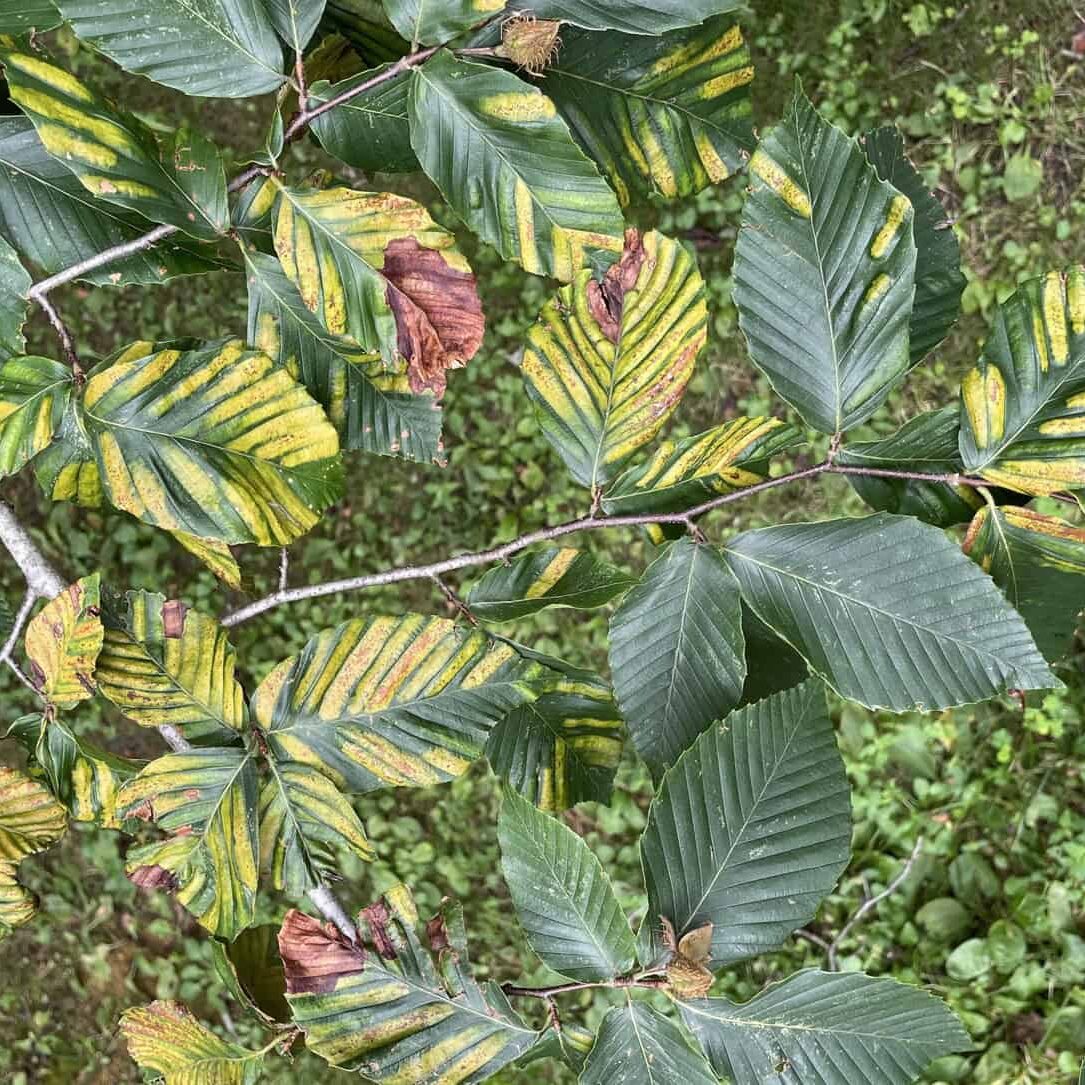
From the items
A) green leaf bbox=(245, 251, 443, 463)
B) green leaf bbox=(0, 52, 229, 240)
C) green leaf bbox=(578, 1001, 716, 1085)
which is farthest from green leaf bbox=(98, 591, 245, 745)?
green leaf bbox=(578, 1001, 716, 1085)

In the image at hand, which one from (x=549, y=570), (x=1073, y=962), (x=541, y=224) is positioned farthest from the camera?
(x=1073, y=962)

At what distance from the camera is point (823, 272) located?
0.84 meters

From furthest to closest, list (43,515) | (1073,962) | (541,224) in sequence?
1. (43,515)
2. (1073,962)
3. (541,224)

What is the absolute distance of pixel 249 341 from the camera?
3.22 ft

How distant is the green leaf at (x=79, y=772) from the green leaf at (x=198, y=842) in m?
0.07

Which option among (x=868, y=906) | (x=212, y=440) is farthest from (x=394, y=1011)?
(x=868, y=906)

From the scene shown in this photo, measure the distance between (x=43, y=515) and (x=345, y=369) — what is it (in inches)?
63.9

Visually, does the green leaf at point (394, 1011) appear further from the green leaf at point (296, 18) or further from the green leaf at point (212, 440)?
the green leaf at point (296, 18)

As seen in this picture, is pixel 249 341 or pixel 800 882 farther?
pixel 249 341

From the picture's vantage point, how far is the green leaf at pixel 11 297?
91cm

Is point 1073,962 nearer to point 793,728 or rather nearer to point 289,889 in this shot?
point 793,728

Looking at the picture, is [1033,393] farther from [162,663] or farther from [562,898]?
[162,663]

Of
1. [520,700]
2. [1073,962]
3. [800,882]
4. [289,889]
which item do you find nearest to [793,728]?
[800,882]

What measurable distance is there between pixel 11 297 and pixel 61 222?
0.12 m
